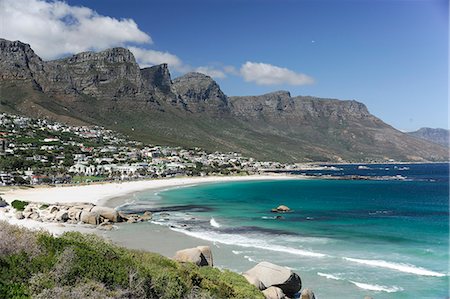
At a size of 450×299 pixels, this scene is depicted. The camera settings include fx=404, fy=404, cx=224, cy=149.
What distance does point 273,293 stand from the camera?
724 inches

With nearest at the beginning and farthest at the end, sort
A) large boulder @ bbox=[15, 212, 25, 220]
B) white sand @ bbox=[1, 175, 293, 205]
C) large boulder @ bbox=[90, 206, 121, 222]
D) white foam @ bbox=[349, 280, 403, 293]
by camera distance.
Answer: white foam @ bbox=[349, 280, 403, 293] → large boulder @ bbox=[15, 212, 25, 220] → large boulder @ bbox=[90, 206, 121, 222] → white sand @ bbox=[1, 175, 293, 205]

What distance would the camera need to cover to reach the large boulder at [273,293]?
18156 mm

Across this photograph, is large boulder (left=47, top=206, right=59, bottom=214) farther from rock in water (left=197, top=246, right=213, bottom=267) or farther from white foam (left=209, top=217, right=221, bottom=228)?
rock in water (left=197, top=246, right=213, bottom=267)

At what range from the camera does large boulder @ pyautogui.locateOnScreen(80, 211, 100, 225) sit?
42597 mm

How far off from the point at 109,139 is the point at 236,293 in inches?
6588

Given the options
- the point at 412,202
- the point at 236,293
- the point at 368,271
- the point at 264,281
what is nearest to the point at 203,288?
the point at 236,293

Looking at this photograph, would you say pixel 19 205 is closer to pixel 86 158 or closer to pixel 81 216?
pixel 81 216

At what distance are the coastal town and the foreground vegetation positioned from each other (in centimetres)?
7631

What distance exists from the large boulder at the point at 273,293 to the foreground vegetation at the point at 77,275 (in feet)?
11.2

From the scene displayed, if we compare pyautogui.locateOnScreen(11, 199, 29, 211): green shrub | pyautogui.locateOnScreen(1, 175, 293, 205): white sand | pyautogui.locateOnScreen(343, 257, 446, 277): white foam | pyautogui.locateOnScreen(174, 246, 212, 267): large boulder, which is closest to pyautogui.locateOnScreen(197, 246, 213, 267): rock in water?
pyautogui.locateOnScreen(174, 246, 212, 267): large boulder

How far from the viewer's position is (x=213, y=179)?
125562 mm

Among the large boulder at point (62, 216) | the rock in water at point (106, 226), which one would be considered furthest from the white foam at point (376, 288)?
the large boulder at point (62, 216)

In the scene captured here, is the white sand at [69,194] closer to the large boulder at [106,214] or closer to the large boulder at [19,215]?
the large boulder at [19,215]

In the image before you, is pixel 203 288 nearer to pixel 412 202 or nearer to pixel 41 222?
pixel 41 222
